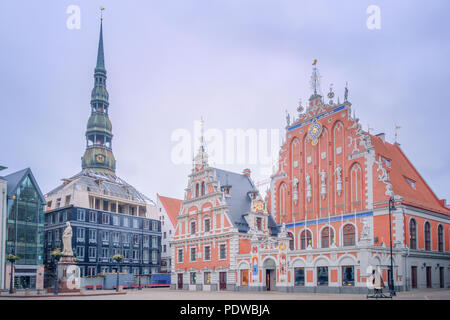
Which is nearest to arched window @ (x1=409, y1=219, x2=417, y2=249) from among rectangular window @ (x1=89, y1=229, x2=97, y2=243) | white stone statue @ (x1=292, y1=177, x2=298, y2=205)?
white stone statue @ (x1=292, y1=177, x2=298, y2=205)

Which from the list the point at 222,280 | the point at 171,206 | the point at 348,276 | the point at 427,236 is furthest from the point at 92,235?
the point at 427,236

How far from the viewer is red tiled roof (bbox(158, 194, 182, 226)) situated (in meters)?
81.2

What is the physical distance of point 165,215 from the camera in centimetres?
8238

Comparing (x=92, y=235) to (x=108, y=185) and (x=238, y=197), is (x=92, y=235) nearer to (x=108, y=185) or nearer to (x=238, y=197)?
(x=108, y=185)

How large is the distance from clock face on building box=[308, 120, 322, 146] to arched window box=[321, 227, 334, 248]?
353 inches

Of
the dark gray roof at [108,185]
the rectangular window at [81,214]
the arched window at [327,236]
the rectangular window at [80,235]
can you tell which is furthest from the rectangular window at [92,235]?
the arched window at [327,236]

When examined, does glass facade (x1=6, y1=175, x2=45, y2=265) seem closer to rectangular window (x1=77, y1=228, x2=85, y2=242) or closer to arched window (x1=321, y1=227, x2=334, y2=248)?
rectangular window (x1=77, y1=228, x2=85, y2=242)

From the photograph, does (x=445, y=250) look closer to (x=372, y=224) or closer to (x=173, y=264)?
(x=372, y=224)

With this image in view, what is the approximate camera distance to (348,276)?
38812 millimetres

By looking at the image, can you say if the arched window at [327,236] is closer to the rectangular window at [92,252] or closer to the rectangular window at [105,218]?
the rectangular window at [92,252]

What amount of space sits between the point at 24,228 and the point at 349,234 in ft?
131

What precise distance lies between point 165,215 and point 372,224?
150ft

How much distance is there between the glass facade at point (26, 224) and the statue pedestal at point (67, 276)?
1941 centimetres
